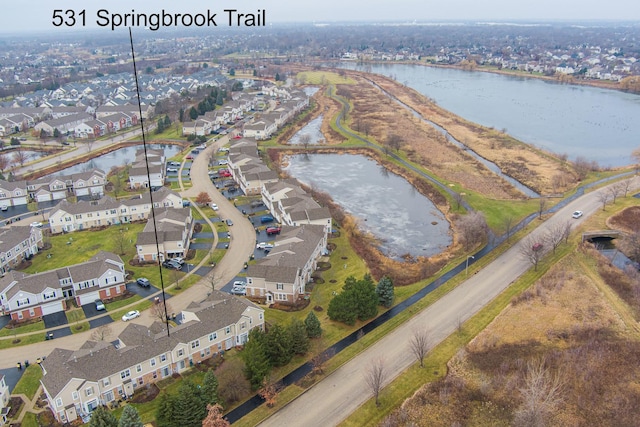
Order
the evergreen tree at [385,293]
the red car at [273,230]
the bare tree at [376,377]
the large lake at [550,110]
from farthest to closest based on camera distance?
the large lake at [550,110] → the red car at [273,230] → the evergreen tree at [385,293] → the bare tree at [376,377]

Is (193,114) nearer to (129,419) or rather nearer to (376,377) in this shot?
(129,419)

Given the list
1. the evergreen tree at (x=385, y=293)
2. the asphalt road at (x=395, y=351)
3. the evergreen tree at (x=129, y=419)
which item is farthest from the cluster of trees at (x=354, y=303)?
the evergreen tree at (x=129, y=419)

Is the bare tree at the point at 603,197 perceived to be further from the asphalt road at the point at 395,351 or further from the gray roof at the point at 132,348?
the gray roof at the point at 132,348

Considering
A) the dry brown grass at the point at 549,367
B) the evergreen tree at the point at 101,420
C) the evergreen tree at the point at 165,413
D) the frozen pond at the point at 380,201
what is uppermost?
the evergreen tree at the point at 101,420

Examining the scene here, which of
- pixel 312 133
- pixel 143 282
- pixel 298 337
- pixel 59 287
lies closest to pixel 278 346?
pixel 298 337

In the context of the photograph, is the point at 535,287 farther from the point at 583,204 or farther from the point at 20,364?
the point at 20,364

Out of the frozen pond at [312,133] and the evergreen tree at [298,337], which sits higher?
the evergreen tree at [298,337]

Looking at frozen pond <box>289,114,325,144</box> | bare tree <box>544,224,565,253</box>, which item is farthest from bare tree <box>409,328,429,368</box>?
frozen pond <box>289,114,325,144</box>

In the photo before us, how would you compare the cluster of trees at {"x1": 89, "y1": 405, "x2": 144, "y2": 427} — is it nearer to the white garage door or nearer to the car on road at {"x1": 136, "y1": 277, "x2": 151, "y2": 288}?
the white garage door
